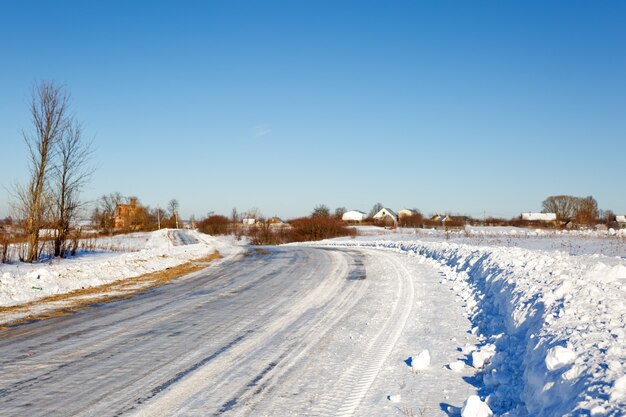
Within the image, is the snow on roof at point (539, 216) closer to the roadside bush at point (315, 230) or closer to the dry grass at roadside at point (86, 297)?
the roadside bush at point (315, 230)

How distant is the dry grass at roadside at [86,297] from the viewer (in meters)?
8.71

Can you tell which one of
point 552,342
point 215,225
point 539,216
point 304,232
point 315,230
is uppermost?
point 539,216

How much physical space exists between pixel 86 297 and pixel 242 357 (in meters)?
6.49

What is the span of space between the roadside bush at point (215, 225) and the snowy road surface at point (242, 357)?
66.9 metres

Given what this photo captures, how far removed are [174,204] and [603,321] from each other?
5022 inches

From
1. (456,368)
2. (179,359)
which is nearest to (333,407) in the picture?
(456,368)

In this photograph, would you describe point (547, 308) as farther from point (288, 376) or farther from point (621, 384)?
point (288, 376)

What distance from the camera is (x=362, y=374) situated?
5.33m

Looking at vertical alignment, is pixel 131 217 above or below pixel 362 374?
above

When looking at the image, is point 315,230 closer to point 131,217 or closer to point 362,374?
point 362,374

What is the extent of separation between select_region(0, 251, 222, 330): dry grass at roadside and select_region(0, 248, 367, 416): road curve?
478 mm

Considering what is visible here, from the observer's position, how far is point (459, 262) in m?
15.8

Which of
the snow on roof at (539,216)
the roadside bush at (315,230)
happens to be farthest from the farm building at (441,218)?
the roadside bush at (315,230)

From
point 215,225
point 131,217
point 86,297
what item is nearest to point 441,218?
point 215,225
